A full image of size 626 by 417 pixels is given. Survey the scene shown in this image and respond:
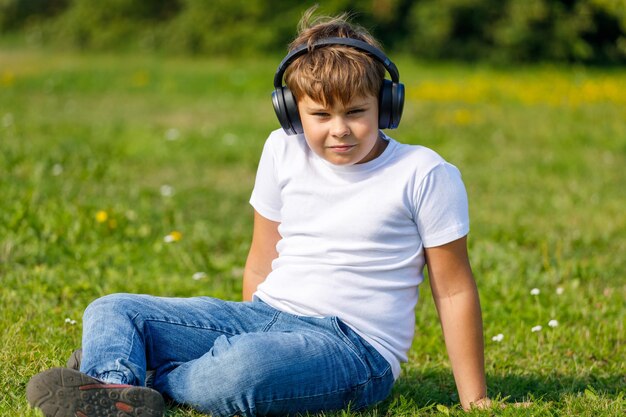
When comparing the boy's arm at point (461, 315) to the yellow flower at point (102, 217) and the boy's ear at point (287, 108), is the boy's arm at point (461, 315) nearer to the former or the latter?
the boy's ear at point (287, 108)

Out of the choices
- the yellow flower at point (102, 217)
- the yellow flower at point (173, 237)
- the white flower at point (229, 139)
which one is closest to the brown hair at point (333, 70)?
the yellow flower at point (173, 237)

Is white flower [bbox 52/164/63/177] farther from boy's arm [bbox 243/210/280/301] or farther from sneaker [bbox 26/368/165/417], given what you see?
sneaker [bbox 26/368/165/417]

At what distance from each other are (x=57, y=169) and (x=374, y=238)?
155 inches

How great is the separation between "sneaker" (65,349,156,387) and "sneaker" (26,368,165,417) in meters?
0.35

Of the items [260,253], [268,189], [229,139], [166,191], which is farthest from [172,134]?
[268,189]

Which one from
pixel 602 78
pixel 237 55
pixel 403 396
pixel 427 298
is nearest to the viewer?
A: pixel 403 396

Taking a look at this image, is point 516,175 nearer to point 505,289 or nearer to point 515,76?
point 505,289

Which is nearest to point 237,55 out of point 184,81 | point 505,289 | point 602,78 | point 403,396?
point 184,81

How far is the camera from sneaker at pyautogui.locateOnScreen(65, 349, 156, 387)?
2893 millimetres

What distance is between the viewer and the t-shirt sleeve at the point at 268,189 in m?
3.18

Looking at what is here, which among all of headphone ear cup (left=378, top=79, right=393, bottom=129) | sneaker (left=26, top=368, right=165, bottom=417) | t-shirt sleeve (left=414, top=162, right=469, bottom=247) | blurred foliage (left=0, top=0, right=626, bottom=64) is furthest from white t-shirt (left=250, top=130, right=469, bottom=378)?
blurred foliage (left=0, top=0, right=626, bottom=64)

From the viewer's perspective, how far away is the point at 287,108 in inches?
116

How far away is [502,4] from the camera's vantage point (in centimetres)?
1644

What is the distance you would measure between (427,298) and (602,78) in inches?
425
